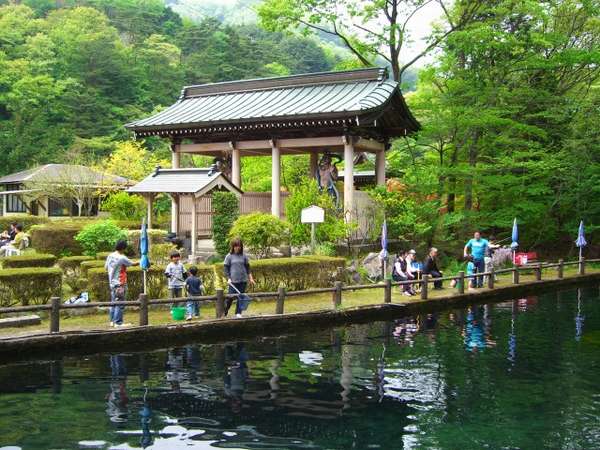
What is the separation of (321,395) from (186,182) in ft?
44.7

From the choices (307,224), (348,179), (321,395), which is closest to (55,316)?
(321,395)

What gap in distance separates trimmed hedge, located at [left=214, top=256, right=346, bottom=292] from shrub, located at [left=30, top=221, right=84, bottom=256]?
8.46 metres

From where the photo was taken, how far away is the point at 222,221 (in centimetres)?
2002

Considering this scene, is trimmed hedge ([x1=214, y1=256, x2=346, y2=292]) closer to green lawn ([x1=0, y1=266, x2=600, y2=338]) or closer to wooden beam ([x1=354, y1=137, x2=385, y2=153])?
green lawn ([x1=0, y1=266, x2=600, y2=338])

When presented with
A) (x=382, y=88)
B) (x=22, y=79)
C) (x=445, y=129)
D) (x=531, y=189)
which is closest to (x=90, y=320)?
(x=382, y=88)

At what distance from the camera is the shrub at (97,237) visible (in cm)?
1984

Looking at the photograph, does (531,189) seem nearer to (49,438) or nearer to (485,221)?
(485,221)

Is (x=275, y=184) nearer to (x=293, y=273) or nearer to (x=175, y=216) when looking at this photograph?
(x=175, y=216)

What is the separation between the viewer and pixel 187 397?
29.5 ft

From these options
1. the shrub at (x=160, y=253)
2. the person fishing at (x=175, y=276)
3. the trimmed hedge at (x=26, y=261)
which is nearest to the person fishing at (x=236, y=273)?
the person fishing at (x=175, y=276)

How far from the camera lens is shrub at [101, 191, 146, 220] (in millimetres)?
27756

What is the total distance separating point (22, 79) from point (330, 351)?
147ft

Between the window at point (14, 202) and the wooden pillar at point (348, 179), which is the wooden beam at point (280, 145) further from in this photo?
the window at point (14, 202)

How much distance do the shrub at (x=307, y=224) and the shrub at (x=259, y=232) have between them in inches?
55.2
